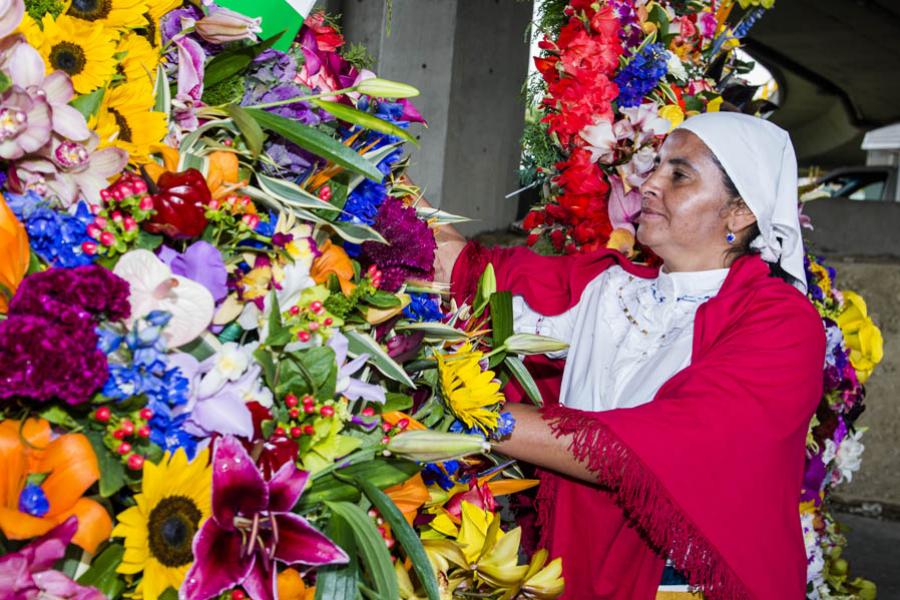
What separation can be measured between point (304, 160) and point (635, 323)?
1001 mm

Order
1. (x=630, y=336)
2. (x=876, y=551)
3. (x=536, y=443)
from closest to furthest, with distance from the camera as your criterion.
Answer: (x=536, y=443)
(x=630, y=336)
(x=876, y=551)

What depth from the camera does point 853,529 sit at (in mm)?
4637

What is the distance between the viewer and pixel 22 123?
0.90 metres

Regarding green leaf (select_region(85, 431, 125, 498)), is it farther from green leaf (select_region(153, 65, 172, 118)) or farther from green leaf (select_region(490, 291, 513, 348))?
green leaf (select_region(490, 291, 513, 348))

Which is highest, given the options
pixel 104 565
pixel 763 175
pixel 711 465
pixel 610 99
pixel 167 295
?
pixel 610 99

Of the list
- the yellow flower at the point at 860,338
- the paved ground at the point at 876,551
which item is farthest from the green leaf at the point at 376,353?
the paved ground at the point at 876,551

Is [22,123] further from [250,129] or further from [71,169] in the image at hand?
[250,129]

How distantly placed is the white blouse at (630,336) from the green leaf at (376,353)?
2.69ft

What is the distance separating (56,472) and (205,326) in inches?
6.9

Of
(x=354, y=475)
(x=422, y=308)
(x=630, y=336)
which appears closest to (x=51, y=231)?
(x=354, y=475)

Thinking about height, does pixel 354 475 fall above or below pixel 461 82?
below

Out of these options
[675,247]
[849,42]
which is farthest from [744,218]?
[849,42]

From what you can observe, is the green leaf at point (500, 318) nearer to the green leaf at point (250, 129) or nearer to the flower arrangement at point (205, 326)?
the flower arrangement at point (205, 326)

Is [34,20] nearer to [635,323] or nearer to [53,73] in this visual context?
[53,73]
